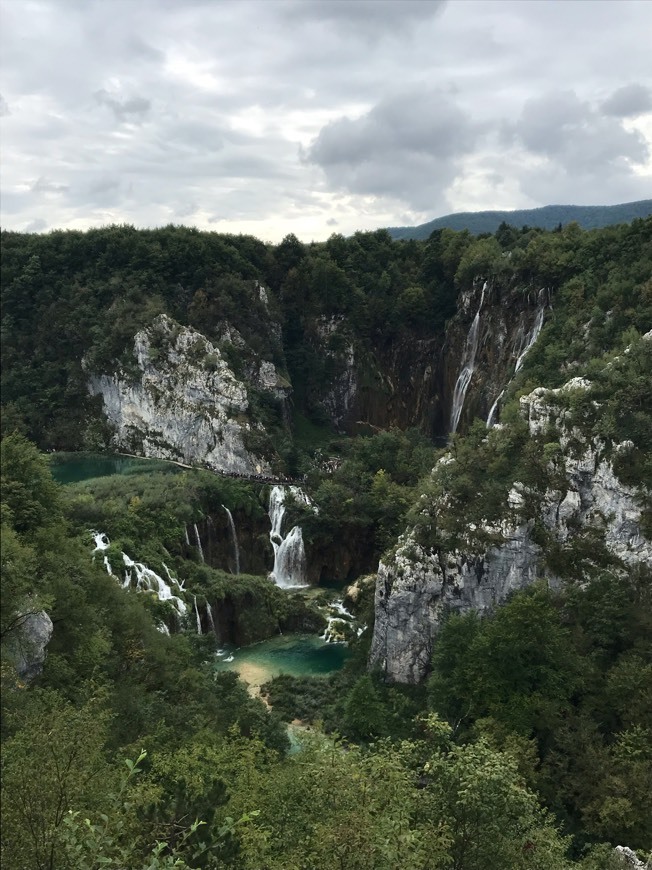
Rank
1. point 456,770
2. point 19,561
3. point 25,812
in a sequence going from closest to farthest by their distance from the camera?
point 25,812, point 456,770, point 19,561

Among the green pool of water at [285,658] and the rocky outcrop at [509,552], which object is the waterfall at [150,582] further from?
the rocky outcrop at [509,552]

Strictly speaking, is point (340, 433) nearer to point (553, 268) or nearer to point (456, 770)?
point (553, 268)

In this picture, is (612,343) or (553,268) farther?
(553,268)

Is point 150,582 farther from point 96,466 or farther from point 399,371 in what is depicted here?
point 399,371

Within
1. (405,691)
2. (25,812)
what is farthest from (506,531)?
(25,812)

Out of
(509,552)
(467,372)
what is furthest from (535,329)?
(509,552)
